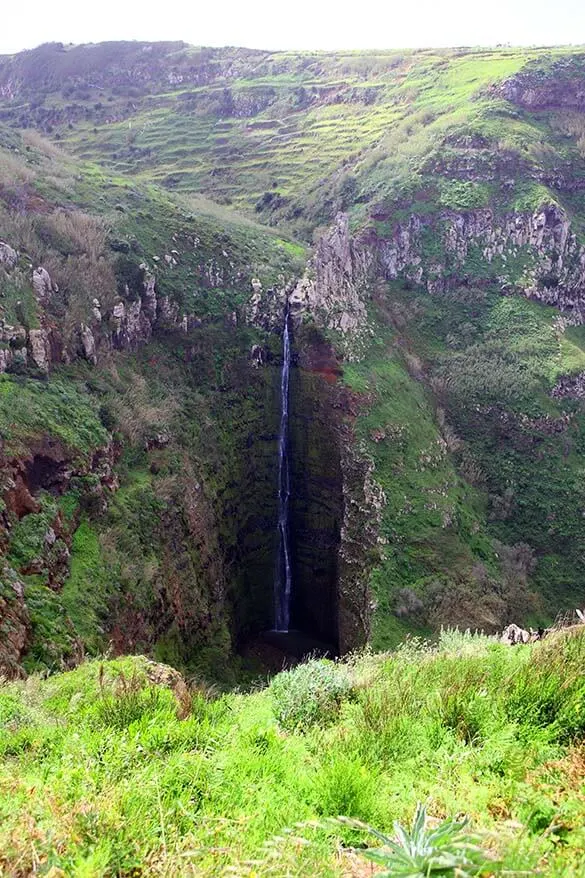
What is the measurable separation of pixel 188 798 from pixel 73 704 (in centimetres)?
406

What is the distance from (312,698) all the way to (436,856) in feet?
13.2

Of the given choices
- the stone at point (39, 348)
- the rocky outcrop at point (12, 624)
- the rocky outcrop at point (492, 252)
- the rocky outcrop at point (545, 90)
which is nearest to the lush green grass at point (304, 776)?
the rocky outcrop at point (12, 624)

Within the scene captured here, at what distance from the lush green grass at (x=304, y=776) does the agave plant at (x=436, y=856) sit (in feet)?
0.42

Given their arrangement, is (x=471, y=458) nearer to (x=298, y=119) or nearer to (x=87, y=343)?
(x=87, y=343)

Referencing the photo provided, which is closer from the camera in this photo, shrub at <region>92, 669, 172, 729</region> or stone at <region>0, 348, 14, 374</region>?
shrub at <region>92, 669, 172, 729</region>

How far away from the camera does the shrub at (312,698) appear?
6301 mm

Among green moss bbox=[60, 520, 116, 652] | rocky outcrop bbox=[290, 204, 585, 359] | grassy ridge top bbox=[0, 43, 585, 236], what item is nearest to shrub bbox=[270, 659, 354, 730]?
green moss bbox=[60, 520, 116, 652]

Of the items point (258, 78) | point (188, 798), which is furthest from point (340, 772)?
point (258, 78)

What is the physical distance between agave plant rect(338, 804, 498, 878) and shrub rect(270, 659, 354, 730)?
3415 mm

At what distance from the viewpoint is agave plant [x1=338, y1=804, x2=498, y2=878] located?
255 centimetres

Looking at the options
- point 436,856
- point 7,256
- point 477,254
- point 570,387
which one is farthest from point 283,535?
point 436,856

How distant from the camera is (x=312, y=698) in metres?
6.54

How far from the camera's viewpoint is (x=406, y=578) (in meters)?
24.0

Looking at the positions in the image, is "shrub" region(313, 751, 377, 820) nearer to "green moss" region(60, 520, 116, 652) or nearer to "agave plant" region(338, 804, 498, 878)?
"agave plant" region(338, 804, 498, 878)
